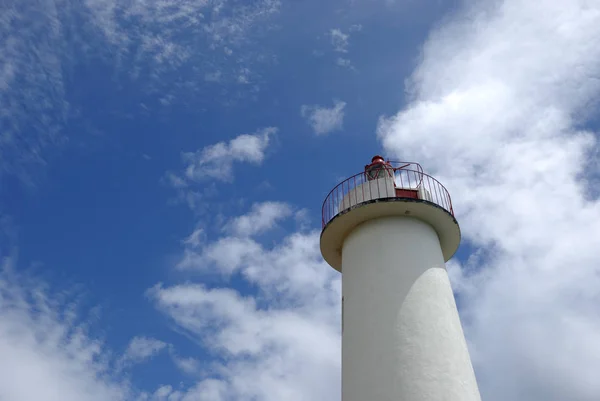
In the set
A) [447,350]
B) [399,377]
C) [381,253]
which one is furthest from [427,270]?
[399,377]

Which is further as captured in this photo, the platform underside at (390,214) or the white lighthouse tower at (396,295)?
the platform underside at (390,214)

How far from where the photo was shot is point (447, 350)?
351 inches

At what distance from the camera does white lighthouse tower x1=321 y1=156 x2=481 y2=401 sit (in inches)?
339

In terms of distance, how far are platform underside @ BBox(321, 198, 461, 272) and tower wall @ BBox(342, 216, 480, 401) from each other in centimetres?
19

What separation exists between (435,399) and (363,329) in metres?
1.81

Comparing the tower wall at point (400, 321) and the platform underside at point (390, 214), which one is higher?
the platform underside at point (390, 214)

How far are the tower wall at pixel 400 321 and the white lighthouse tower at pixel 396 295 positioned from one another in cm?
Result: 2

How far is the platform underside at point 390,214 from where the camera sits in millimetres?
10797

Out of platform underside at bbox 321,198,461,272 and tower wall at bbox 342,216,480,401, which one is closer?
tower wall at bbox 342,216,480,401

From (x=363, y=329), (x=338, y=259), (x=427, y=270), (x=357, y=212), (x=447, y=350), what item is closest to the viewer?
(x=447, y=350)

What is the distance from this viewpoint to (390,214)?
11055mm

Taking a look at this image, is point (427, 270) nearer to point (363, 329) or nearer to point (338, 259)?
point (363, 329)

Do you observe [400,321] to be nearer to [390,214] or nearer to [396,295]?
[396,295]

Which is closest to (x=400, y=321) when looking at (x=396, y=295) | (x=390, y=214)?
(x=396, y=295)
